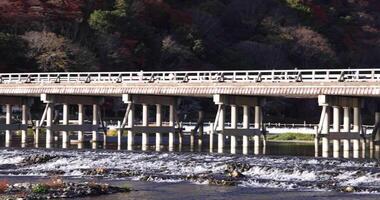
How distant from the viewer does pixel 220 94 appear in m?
58.9

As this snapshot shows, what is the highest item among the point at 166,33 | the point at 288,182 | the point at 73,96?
the point at 166,33

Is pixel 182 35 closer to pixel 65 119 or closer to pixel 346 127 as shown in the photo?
pixel 65 119

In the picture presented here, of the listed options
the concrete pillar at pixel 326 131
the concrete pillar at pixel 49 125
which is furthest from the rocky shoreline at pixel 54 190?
the concrete pillar at pixel 49 125

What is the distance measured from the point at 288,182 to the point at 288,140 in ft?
131

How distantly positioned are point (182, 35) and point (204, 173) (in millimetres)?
57475

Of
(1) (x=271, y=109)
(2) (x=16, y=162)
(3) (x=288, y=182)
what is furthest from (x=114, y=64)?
(3) (x=288, y=182)

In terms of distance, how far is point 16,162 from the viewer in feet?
164

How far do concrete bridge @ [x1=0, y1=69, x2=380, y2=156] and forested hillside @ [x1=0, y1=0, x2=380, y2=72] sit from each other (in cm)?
1347

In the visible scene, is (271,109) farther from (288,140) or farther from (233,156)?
(233,156)

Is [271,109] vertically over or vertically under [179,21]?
under

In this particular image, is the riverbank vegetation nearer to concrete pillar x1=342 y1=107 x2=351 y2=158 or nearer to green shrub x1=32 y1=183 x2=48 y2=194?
concrete pillar x1=342 y1=107 x2=351 y2=158

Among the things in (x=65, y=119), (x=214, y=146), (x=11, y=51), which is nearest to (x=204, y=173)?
(x=214, y=146)

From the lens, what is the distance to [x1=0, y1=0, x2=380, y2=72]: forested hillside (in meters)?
89.3

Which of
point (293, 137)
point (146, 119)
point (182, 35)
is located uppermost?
point (182, 35)
